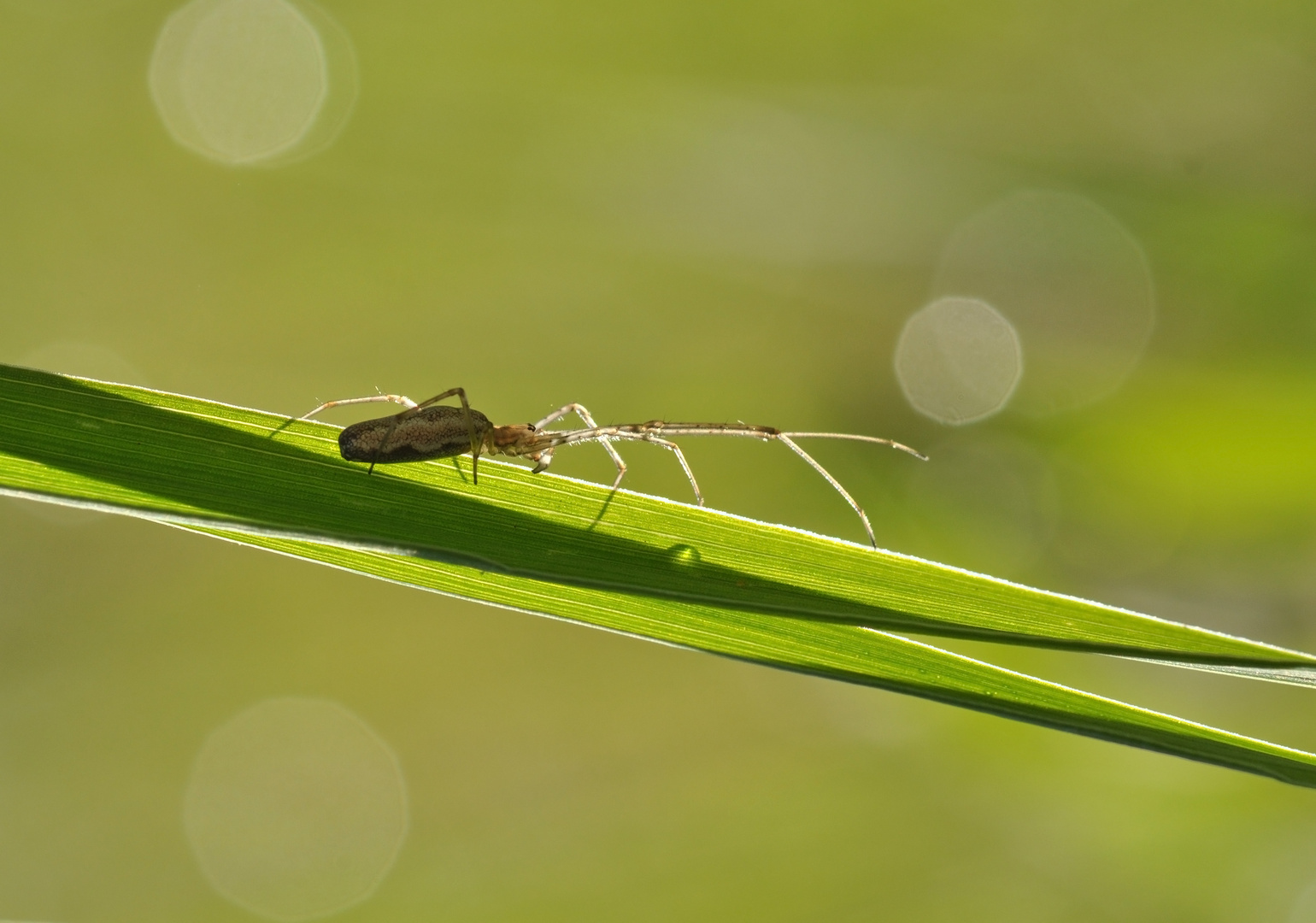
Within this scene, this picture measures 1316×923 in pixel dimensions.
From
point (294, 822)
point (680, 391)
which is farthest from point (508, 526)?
point (680, 391)

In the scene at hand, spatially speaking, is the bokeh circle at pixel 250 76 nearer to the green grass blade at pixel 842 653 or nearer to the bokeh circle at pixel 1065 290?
the bokeh circle at pixel 1065 290

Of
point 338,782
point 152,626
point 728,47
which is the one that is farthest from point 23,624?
point 728,47

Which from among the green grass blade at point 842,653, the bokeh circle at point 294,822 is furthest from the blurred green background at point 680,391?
the green grass blade at point 842,653

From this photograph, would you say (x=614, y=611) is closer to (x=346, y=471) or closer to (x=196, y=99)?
(x=346, y=471)

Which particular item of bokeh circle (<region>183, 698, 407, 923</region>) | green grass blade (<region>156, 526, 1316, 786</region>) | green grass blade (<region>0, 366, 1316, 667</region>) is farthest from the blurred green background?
green grass blade (<region>0, 366, 1316, 667</region>)

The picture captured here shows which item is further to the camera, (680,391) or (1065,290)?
(680,391)

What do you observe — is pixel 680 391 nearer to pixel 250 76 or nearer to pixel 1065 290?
pixel 1065 290

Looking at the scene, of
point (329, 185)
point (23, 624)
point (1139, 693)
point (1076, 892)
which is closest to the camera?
point (1139, 693)
